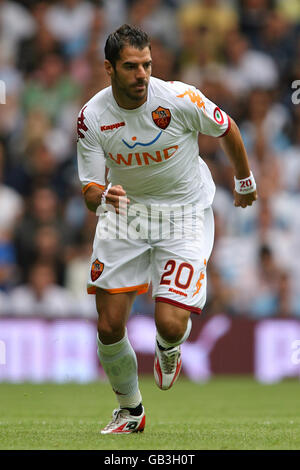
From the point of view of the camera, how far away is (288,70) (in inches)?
607

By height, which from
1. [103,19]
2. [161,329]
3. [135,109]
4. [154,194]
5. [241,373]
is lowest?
[241,373]

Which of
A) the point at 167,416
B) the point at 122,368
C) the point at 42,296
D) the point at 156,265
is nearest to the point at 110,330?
the point at 122,368

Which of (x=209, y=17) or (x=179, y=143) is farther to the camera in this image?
(x=209, y=17)

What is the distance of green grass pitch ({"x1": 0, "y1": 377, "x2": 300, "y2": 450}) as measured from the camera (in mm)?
5922

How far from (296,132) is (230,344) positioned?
3661 mm

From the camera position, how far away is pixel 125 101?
6379 millimetres

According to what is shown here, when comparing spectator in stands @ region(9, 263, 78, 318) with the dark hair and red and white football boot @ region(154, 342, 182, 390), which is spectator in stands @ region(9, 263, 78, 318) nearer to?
red and white football boot @ region(154, 342, 182, 390)

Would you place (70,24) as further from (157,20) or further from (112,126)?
(112,126)

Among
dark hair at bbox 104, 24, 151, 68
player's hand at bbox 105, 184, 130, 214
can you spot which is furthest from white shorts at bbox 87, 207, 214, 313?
dark hair at bbox 104, 24, 151, 68

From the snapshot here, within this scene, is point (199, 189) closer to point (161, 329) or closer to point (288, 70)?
point (161, 329)

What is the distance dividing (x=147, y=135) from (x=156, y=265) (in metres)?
0.92

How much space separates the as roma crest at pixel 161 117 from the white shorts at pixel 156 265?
73 centimetres
